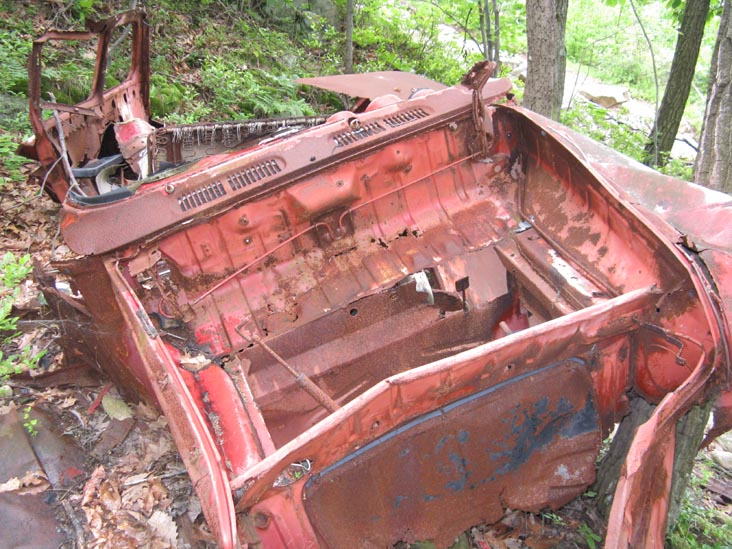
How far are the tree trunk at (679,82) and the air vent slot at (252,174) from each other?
5327 mm

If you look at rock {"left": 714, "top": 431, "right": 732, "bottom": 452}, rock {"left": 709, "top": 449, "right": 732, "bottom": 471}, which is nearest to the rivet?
rock {"left": 709, "top": 449, "right": 732, "bottom": 471}

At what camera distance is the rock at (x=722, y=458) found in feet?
10.8

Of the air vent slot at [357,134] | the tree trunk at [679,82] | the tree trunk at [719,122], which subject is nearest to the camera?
the air vent slot at [357,134]

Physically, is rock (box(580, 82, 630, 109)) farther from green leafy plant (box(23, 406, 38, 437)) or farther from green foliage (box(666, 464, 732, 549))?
green leafy plant (box(23, 406, 38, 437))

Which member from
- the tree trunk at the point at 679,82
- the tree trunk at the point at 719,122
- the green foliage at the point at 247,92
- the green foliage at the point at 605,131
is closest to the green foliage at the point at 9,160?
the green foliage at the point at 247,92

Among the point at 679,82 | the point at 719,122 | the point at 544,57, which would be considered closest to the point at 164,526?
the point at 719,122

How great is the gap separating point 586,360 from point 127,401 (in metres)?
2.36

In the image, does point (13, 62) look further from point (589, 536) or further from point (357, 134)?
point (589, 536)

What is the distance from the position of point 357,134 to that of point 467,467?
178 cm

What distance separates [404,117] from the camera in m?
3.05

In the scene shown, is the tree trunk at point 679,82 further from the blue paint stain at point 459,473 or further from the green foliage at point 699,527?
the blue paint stain at point 459,473

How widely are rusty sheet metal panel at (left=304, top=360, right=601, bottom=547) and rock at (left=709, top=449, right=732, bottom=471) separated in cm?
162

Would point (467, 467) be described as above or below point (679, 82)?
below

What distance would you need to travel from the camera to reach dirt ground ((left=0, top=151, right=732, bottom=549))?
8.09 feet
